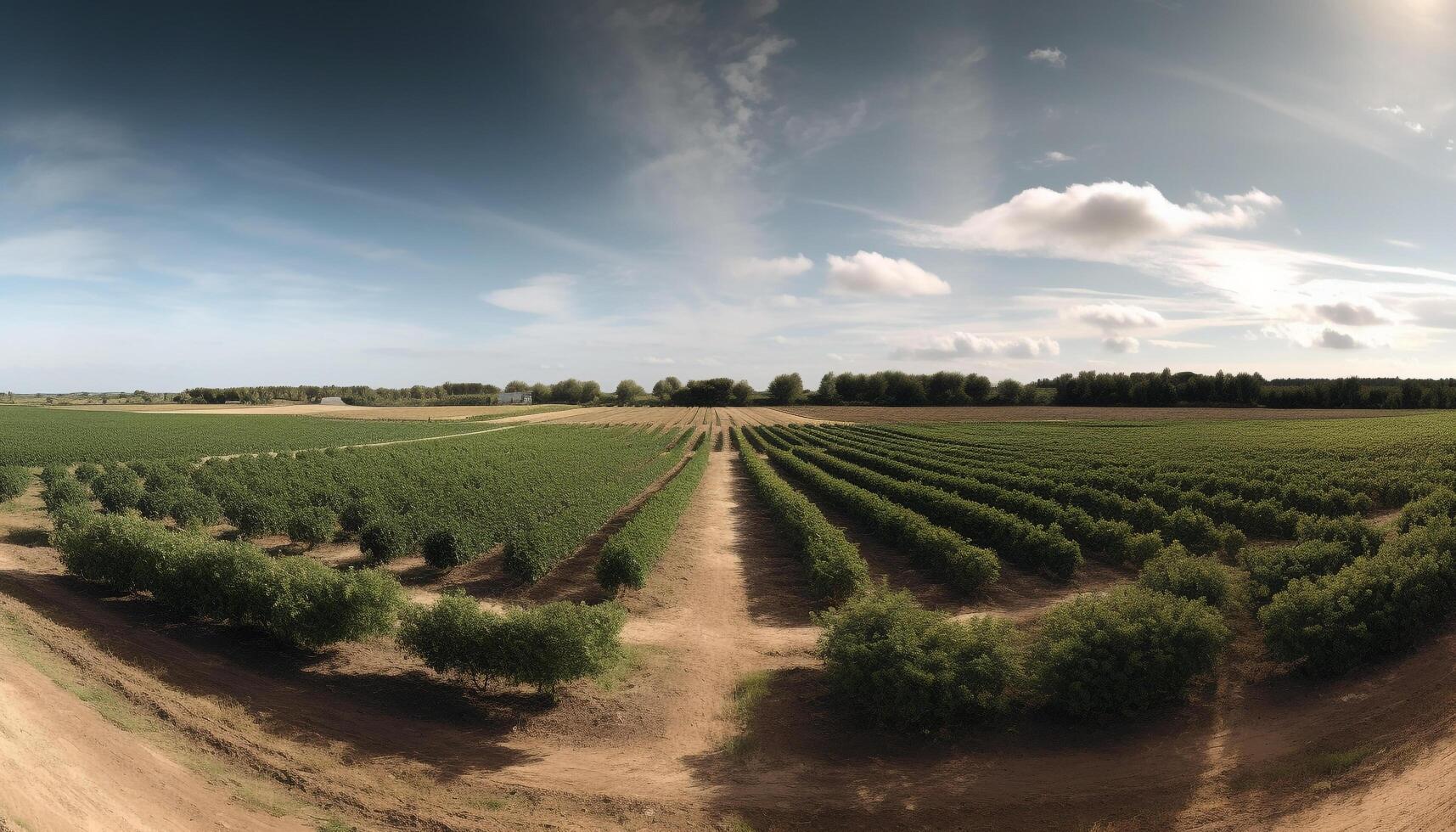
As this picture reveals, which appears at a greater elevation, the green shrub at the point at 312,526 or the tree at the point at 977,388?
the tree at the point at 977,388

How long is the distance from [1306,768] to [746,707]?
1009 centimetres

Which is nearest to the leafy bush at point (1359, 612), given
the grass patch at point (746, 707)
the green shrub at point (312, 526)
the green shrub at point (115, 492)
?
the grass patch at point (746, 707)

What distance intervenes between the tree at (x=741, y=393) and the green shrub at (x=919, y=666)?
171 m

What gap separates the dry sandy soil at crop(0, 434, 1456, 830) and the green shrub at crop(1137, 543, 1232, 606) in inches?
57.3


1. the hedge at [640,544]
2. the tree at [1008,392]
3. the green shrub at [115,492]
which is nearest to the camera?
the hedge at [640,544]

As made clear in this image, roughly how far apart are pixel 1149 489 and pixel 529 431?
7373 centimetres

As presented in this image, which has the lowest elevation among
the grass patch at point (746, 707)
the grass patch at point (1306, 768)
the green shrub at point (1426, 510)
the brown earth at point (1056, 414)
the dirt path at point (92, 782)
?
the grass patch at point (746, 707)

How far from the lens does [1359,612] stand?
12633 millimetres

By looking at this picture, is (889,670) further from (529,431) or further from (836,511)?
(529,431)

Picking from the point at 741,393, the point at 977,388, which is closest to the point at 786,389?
the point at 741,393

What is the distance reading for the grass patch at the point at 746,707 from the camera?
40.7 ft

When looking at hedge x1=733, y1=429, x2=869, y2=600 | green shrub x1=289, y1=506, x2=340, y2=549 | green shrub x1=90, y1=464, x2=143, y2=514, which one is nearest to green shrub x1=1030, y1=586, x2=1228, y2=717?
hedge x1=733, y1=429, x2=869, y2=600

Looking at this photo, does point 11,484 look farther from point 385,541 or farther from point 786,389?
point 786,389

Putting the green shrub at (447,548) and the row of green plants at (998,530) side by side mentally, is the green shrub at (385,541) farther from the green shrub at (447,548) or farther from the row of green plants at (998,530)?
the row of green plants at (998,530)
